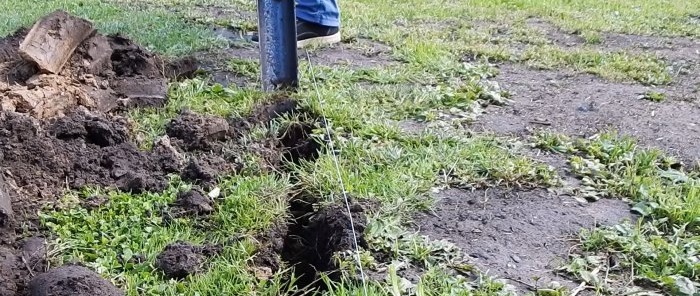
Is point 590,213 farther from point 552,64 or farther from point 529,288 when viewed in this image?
point 552,64

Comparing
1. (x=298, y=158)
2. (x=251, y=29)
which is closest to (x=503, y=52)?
(x=251, y=29)

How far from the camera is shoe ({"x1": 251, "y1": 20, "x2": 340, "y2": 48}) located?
14.2ft

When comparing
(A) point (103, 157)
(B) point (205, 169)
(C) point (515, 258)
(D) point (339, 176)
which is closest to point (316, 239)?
(D) point (339, 176)

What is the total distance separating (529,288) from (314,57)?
2.49m

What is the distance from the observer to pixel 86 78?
123 inches

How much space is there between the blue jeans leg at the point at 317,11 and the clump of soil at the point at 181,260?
2.52 metres

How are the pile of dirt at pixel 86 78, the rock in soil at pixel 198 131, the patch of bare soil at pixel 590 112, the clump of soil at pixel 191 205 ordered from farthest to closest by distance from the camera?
1. the patch of bare soil at pixel 590 112
2. the pile of dirt at pixel 86 78
3. the rock in soil at pixel 198 131
4. the clump of soil at pixel 191 205

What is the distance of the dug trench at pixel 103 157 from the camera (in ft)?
6.46

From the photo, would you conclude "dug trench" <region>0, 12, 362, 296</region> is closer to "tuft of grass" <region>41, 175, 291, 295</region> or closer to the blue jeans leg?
"tuft of grass" <region>41, 175, 291, 295</region>

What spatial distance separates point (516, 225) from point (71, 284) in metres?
1.33

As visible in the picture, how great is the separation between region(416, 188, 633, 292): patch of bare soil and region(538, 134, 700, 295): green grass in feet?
0.23

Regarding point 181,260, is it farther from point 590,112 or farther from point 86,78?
point 590,112

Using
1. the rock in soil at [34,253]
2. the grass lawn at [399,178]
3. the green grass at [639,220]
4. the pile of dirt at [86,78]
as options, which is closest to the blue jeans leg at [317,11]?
the grass lawn at [399,178]

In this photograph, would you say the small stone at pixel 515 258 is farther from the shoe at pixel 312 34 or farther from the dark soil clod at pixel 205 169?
the shoe at pixel 312 34
